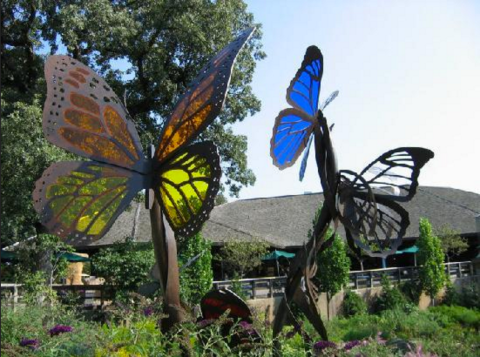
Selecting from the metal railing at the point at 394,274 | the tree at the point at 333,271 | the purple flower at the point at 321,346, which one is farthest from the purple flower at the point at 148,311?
the metal railing at the point at 394,274

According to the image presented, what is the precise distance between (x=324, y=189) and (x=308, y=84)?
1123 mm

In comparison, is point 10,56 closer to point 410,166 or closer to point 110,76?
point 110,76

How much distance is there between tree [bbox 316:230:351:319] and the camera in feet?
57.1

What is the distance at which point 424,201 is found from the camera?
2823cm

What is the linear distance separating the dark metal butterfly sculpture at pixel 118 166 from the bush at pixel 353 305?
1368 centimetres

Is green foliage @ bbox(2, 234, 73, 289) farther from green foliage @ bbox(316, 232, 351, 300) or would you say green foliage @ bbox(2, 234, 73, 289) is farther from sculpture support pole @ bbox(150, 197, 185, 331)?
sculpture support pole @ bbox(150, 197, 185, 331)

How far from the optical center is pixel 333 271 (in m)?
17.6

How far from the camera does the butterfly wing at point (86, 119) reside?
4.68 m

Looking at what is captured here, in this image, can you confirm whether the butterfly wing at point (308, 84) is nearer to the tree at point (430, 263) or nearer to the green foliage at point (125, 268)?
the green foliage at point (125, 268)

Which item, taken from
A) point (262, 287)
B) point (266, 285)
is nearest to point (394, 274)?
point (266, 285)

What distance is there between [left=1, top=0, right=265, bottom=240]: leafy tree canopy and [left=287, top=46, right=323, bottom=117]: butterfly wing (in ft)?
29.6

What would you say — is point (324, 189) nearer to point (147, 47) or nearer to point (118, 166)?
point (118, 166)

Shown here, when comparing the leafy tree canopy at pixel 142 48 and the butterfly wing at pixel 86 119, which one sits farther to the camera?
the leafy tree canopy at pixel 142 48

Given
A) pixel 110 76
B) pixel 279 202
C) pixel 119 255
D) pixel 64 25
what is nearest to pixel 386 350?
pixel 119 255
